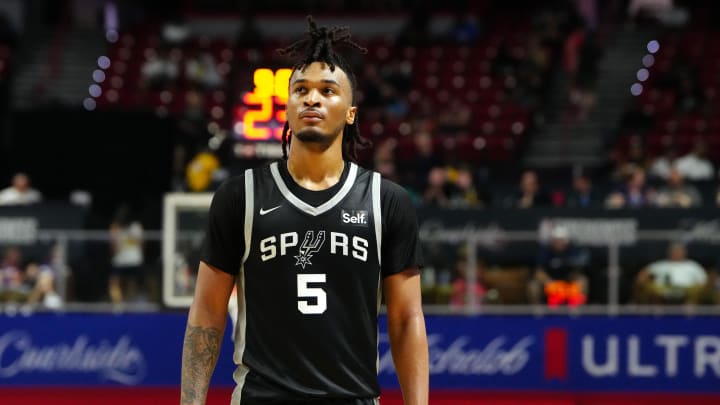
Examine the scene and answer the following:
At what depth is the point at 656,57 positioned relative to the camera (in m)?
22.9

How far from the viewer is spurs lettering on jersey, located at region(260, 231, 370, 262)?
386 cm

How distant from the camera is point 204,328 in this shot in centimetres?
398

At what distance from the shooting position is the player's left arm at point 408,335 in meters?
4.00

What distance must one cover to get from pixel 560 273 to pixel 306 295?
32.9 ft

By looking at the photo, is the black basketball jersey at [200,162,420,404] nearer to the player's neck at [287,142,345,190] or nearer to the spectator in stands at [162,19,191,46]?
the player's neck at [287,142,345,190]

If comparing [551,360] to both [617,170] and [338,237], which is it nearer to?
[617,170]

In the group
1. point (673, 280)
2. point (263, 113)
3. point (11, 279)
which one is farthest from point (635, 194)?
point (11, 279)

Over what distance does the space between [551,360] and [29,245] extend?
237 inches

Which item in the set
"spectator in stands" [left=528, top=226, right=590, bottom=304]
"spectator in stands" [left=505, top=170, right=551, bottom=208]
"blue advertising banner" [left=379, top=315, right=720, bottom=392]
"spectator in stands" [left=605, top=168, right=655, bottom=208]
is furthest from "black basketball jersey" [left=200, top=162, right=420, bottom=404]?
"spectator in stands" [left=605, top=168, right=655, bottom=208]

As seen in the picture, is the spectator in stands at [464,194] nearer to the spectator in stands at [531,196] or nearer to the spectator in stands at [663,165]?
the spectator in stands at [531,196]

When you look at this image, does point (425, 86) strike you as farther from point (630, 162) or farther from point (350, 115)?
point (350, 115)

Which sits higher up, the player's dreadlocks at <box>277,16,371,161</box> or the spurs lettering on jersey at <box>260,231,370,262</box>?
the player's dreadlocks at <box>277,16,371,161</box>

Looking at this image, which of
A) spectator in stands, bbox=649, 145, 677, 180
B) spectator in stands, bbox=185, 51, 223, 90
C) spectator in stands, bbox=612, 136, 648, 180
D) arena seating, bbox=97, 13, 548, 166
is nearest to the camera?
spectator in stands, bbox=649, 145, 677, 180

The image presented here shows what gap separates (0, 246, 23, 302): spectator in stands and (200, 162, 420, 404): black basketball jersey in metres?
10.6
